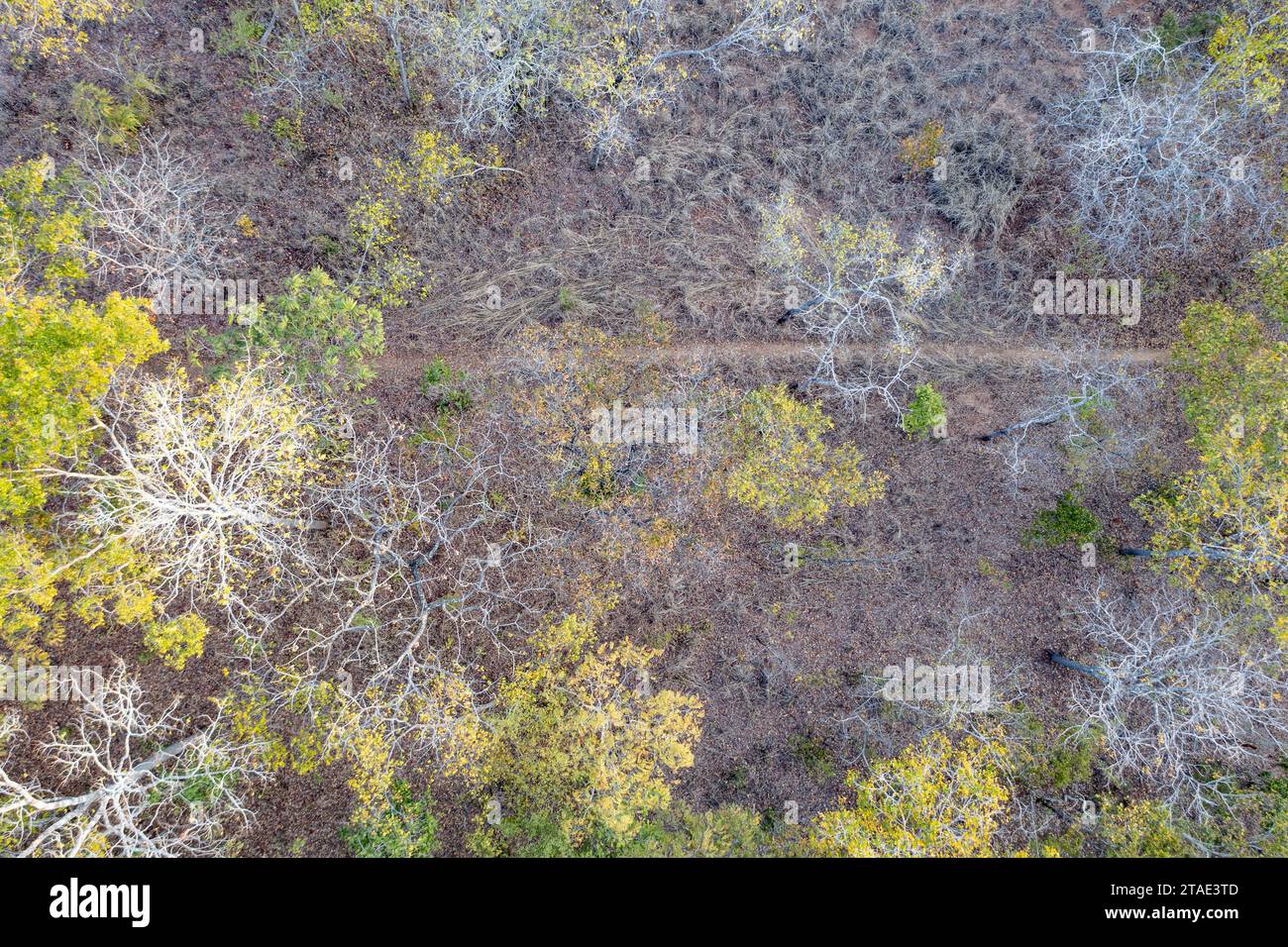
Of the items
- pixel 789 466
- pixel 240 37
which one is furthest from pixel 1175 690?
pixel 240 37

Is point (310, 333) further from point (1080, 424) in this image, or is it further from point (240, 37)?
point (1080, 424)

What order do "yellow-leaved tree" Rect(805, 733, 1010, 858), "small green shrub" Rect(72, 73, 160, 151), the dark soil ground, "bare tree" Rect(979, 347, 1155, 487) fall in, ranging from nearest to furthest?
"yellow-leaved tree" Rect(805, 733, 1010, 858), "small green shrub" Rect(72, 73, 160, 151), the dark soil ground, "bare tree" Rect(979, 347, 1155, 487)

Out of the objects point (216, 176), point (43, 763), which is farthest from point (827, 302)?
point (43, 763)

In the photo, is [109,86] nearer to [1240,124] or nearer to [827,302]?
[827,302]

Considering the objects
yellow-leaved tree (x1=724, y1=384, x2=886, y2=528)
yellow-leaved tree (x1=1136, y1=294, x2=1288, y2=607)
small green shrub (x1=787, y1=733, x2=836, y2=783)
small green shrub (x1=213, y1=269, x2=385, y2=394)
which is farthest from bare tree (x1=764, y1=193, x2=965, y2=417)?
small green shrub (x1=213, y1=269, x2=385, y2=394)

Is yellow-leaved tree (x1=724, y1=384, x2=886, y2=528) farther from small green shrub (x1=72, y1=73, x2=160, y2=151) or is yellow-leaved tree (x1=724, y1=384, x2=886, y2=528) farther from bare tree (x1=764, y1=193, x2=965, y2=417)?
small green shrub (x1=72, y1=73, x2=160, y2=151)

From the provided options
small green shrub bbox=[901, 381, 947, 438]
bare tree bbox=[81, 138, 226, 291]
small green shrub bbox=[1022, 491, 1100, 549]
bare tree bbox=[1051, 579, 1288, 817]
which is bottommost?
bare tree bbox=[1051, 579, 1288, 817]
